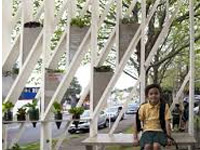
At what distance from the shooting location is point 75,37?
325 inches

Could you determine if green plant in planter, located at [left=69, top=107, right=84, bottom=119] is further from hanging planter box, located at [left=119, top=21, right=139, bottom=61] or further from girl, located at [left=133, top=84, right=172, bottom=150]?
girl, located at [left=133, top=84, right=172, bottom=150]

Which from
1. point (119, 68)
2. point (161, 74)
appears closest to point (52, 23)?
point (119, 68)

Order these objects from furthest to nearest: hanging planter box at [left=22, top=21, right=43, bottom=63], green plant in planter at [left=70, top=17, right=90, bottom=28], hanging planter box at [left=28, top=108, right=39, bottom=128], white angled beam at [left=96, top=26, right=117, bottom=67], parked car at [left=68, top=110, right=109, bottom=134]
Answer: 1. parked car at [left=68, top=110, right=109, bottom=134]
2. white angled beam at [left=96, top=26, right=117, bottom=67]
3. green plant in planter at [left=70, top=17, right=90, bottom=28]
4. hanging planter box at [left=22, top=21, right=43, bottom=63]
5. hanging planter box at [left=28, top=108, right=39, bottom=128]

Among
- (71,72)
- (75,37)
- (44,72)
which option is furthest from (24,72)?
(75,37)

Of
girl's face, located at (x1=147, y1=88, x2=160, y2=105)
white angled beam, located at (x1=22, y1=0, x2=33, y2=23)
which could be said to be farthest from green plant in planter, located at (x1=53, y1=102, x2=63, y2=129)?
girl's face, located at (x1=147, y1=88, x2=160, y2=105)

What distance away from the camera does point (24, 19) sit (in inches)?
320

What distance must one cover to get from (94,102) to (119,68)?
79 centimetres

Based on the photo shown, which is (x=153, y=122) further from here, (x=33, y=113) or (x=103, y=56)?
(x=103, y=56)

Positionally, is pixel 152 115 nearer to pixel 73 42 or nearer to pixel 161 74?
pixel 73 42

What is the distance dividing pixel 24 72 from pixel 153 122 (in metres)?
2.99

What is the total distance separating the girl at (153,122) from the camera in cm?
555

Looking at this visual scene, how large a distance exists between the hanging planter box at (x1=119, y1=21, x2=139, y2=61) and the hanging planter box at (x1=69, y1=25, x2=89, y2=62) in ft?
2.36

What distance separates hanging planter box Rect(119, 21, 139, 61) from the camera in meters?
8.38

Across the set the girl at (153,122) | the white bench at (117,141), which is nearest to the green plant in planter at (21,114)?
the white bench at (117,141)
